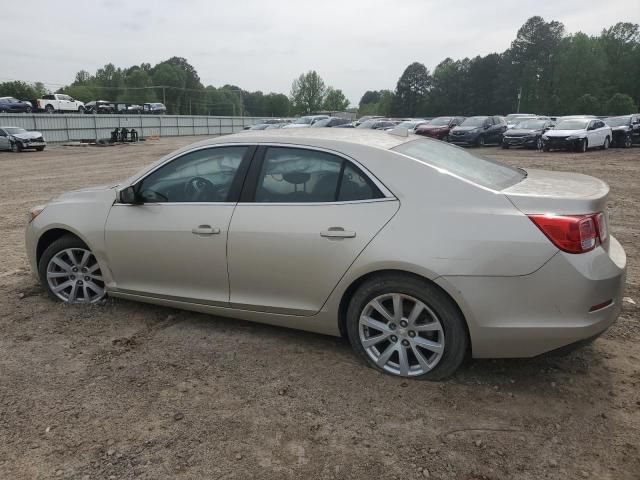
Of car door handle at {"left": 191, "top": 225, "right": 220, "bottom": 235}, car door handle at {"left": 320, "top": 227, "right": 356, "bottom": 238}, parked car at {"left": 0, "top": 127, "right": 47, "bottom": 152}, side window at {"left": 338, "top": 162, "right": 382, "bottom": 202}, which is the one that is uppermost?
side window at {"left": 338, "top": 162, "right": 382, "bottom": 202}

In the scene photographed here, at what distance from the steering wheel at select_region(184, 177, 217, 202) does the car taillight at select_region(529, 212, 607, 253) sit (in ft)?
7.40

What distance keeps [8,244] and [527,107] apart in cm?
10950

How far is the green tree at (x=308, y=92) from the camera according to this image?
131 metres

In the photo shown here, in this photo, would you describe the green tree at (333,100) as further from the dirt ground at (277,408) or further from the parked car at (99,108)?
the dirt ground at (277,408)

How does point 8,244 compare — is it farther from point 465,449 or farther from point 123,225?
point 465,449

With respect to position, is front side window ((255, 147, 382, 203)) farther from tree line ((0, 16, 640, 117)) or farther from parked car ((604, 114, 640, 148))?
tree line ((0, 16, 640, 117))

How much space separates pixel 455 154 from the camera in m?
3.88

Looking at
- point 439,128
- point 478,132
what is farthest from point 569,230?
point 439,128

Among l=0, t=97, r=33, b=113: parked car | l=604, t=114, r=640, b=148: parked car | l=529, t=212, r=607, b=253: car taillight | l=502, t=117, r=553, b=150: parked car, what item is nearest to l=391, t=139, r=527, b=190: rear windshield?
l=529, t=212, r=607, b=253: car taillight

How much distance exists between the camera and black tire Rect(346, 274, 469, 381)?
3.08 metres

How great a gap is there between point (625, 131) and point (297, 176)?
27.1 metres

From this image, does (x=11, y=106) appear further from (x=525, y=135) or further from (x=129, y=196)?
(x=129, y=196)

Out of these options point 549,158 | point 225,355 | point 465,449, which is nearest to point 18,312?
point 225,355

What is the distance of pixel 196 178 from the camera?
400 cm
